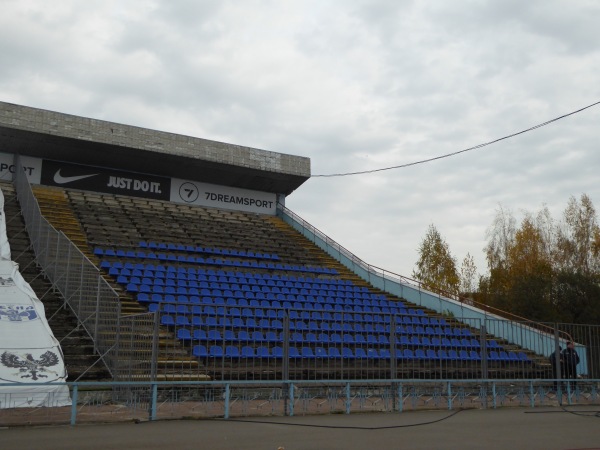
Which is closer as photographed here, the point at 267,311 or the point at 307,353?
the point at 307,353

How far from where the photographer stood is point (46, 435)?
749 cm

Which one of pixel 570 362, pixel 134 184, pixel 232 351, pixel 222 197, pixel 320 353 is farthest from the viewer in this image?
pixel 222 197

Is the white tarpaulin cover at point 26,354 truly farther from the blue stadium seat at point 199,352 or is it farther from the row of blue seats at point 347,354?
the row of blue seats at point 347,354

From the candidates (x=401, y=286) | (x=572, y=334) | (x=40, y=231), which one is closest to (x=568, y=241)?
(x=401, y=286)

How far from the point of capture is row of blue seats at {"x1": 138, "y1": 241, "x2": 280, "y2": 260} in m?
21.3

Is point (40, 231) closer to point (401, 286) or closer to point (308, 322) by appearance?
point (308, 322)

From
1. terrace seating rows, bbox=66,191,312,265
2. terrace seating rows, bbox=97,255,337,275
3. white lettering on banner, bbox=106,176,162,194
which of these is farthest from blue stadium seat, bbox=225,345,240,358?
white lettering on banner, bbox=106,176,162,194

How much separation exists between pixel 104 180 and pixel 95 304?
1276cm

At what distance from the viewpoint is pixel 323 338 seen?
12203 mm

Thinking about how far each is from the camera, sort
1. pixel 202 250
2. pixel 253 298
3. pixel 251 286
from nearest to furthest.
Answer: pixel 253 298
pixel 251 286
pixel 202 250

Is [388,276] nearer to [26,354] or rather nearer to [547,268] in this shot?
[547,268]

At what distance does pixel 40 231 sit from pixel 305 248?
1181cm

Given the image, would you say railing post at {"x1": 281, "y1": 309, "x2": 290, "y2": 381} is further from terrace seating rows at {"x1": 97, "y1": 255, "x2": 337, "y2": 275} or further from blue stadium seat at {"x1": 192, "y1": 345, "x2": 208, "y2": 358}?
terrace seating rows at {"x1": 97, "y1": 255, "x2": 337, "y2": 275}

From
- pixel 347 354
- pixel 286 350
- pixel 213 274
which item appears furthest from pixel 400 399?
pixel 213 274
